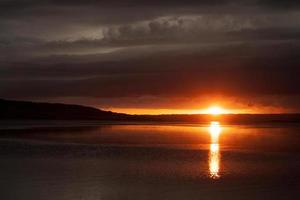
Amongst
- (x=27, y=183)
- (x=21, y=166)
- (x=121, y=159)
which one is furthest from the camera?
(x=121, y=159)

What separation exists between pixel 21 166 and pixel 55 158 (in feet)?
17.8

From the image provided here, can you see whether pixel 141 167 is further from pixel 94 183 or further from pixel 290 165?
pixel 290 165

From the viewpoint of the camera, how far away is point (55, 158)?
3484 cm

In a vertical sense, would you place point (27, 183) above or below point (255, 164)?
below

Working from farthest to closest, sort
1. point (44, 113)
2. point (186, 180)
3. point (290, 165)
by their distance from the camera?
point (44, 113) < point (290, 165) < point (186, 180)

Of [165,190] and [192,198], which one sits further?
[165,190]

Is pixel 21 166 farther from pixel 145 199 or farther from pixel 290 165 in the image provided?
pixel 290 165

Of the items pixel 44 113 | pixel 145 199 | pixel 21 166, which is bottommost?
pixel 145 199

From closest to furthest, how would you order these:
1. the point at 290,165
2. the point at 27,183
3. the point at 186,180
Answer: the point at 27,183, the point at 186,180, the point at 290,165

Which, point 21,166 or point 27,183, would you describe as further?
point 21,166

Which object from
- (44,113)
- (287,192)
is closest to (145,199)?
(287,192)

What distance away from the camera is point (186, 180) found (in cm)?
2512

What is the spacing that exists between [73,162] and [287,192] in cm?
1484

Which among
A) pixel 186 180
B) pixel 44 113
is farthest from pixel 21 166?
pixel 44 113
